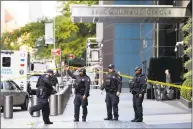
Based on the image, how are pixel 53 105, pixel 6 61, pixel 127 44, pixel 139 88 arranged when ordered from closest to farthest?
pixel 139 88 → pixel 53 105 → pixel 6 61 → pixel 127 44

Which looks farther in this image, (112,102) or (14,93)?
(14,93)

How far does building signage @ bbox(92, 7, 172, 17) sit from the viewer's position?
76.1 feet

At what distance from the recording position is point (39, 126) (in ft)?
45.6

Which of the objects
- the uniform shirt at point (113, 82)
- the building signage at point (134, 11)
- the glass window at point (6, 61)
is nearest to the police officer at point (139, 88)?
the uniform shirt at point (113, 82)

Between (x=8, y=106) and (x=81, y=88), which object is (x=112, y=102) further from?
(x=8, y=106)

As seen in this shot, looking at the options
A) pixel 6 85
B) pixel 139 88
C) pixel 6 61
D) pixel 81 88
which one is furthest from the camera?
pixel 6 61

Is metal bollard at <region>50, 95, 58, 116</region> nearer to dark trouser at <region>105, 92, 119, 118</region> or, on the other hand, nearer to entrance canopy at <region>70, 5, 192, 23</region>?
dark trouser at <region>105, 92, 119, 118</region>

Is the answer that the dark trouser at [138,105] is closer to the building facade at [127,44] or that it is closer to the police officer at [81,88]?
the police officer at [81,88]

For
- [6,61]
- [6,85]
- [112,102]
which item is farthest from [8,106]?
[6,61]

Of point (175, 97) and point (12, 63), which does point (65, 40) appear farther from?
point (175, 97)

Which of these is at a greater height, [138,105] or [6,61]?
[6,61]

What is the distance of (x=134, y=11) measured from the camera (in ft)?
76.7

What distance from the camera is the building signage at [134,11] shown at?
2320cm

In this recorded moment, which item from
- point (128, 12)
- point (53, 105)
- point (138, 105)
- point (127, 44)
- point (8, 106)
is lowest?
point (53, 105)
